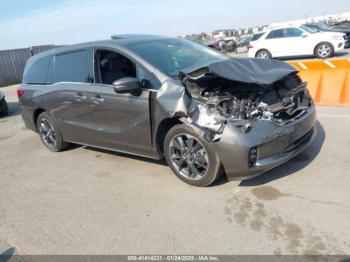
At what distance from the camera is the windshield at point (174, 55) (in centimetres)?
432

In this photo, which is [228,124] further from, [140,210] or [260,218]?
[140,210]

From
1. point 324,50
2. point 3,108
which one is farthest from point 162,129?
point 324,50

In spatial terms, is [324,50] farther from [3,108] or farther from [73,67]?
[3,108]

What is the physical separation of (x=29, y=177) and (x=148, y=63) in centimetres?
257

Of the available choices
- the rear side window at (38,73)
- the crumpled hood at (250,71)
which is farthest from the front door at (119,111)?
the rear side window at (38,73)

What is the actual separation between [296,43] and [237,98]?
1291 centimetres

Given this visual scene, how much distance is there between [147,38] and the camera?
502 centimetres

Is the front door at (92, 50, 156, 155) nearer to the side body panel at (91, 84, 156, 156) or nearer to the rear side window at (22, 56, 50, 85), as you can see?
the side body panel at (91, 84, 156, 156)

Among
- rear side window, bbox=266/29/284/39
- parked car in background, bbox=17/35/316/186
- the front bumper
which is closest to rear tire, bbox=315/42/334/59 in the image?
rear side window, bbox=266/29/284/39

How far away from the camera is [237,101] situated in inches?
149

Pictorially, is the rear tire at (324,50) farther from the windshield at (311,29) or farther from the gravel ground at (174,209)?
the gravel ground at (174,209)

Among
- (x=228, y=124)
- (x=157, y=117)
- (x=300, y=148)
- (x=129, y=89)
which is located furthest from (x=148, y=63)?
(x=300, y=148)

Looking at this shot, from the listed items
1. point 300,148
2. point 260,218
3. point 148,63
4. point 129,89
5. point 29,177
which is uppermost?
point 148,63

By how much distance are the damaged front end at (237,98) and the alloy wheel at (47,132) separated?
3.15 metres
